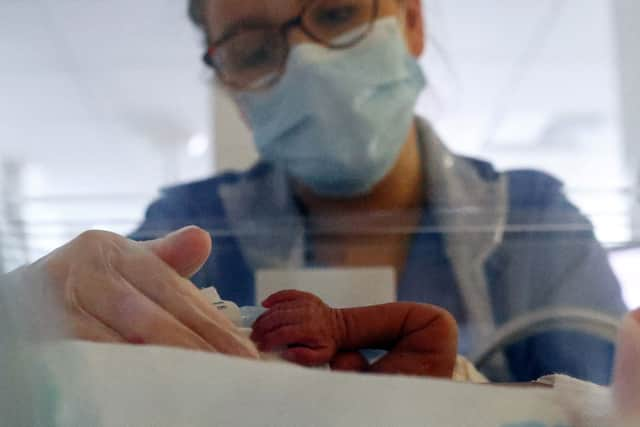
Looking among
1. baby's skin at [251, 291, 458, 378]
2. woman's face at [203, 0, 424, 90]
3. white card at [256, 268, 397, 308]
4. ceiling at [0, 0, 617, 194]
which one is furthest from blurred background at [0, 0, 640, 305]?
baby's skin at [251, 291, 458, 378]

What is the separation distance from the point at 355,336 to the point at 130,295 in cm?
9

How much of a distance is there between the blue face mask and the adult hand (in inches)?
18.8

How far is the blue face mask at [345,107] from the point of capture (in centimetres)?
67

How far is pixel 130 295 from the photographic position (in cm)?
21

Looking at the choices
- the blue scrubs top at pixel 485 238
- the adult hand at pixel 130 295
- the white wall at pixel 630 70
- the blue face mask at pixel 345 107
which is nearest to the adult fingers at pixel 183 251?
the adult hand at pixel 130 295

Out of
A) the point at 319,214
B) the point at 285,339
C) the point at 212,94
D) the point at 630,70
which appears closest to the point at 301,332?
the point at 285,339

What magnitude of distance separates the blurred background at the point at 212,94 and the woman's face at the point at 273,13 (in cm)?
13

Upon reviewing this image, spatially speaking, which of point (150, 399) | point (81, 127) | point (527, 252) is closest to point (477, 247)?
point (527, 252)

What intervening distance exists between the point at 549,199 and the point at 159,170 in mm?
767

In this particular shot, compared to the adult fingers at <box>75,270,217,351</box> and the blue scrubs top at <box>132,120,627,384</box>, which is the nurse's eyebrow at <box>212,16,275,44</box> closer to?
the blue scrubs top at <box>132,120,627,384</box>

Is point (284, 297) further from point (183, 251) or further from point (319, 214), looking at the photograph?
point (319, 214)

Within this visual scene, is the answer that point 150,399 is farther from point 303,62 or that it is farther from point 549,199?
point 549,199

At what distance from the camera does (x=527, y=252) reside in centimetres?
74

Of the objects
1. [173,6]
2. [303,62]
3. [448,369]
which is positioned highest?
[173,6]
